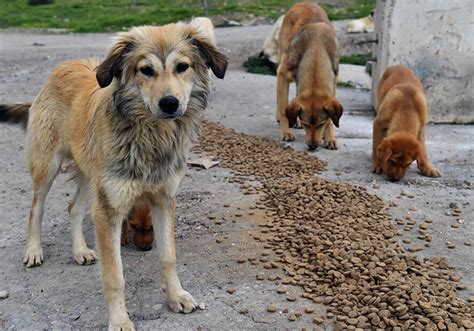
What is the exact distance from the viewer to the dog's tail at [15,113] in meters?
5.78

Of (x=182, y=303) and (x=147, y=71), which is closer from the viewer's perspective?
(x=147, y=71)

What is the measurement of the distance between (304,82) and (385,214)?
3.35 m

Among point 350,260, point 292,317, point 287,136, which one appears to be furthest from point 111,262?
point 287,136

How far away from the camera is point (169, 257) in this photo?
4566 mm

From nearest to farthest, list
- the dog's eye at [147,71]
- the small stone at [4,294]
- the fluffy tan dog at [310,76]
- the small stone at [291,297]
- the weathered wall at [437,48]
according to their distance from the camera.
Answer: the dog's eye at [147,71] < the small stone at [291,297] < the small stone at [4,294] < the fluffy tan dog at [310,76] < the weathered wall at [437,48]

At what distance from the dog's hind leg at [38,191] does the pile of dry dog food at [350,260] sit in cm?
193

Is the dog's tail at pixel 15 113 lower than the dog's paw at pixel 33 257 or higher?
higher

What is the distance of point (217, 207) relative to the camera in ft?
21.0

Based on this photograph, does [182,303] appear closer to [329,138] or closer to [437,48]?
[329,138]

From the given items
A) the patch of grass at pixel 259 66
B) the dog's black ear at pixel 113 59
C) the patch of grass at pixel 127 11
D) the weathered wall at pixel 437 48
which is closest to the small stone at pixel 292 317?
the dog's black ear at pixel 113 59

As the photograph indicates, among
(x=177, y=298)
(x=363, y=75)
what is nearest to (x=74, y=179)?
(x=177, y=298)

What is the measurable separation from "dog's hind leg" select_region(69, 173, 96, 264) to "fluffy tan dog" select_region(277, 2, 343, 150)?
13.1ft

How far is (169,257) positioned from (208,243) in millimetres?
1051

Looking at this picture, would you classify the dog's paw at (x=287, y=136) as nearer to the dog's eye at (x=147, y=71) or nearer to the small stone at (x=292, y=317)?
the small stone at (x=292, y=317)
